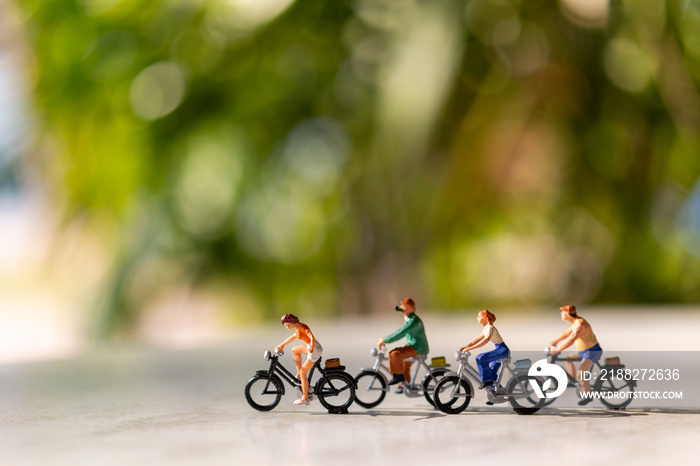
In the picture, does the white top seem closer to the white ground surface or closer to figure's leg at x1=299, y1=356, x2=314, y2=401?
the white ground surface

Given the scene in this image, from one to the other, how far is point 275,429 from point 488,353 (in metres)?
0.26

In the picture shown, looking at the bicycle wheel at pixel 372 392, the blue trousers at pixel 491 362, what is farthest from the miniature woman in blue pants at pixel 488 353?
the bicycle wheel at pixel 372 392

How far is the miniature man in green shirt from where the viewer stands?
35.6 inches

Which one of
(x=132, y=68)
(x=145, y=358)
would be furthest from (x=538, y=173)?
(x=145, y=358)

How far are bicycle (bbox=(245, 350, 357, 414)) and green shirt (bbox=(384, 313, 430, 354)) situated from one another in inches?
2.8

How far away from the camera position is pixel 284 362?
1.38m

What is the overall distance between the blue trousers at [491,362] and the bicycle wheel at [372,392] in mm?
120

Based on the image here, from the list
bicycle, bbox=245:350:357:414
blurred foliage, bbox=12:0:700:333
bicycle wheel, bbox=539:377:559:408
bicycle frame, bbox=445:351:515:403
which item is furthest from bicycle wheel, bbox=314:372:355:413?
blurred foliage, bbox=12:0:700:333

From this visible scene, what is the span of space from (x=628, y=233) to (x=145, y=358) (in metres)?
2.31

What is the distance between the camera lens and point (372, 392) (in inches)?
39.9

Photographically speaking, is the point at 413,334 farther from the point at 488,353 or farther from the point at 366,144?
the point at 366,144

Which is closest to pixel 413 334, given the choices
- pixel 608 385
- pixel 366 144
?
pixel 608 385

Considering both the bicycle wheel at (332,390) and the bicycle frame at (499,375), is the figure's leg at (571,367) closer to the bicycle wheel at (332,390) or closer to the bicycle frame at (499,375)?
the bicycle frame at (499,375)

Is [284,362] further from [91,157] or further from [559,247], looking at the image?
[559,247]
